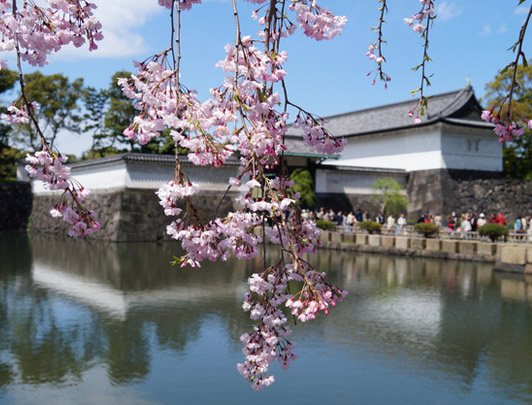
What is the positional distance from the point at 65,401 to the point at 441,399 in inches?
174

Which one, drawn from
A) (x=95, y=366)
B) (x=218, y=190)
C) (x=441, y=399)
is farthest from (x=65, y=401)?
(x=218, y=190)

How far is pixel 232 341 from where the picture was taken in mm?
8539

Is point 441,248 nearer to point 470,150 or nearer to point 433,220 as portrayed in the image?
point 433,220

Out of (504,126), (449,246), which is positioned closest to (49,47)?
(504,126)

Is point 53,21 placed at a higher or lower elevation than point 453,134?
lower

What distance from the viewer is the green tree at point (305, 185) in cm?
2695

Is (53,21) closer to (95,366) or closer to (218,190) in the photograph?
(95,366)

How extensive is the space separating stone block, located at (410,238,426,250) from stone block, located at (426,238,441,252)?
0.59 ft

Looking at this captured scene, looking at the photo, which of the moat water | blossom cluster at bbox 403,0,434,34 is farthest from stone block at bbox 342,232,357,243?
blossom cluster at bbox 403,0,434,34

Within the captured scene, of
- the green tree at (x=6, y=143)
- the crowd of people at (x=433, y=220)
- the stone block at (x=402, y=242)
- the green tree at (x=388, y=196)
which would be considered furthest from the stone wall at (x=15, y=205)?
the stone block at (x=402, y=242)

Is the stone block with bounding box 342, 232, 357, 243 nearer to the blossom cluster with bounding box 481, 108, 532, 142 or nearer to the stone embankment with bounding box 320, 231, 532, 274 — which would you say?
the stone embankment with bounding box 320, 231, 532, 274

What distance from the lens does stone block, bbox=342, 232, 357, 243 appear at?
73.2ft

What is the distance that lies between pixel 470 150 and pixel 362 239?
11193mm

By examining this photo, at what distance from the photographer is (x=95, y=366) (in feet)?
24.2
